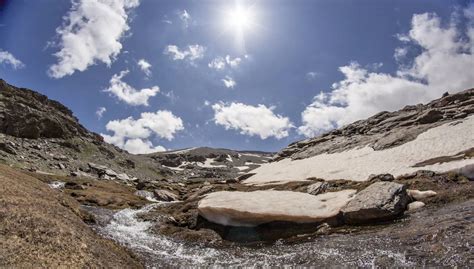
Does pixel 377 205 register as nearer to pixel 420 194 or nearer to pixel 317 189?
pixel 420 194

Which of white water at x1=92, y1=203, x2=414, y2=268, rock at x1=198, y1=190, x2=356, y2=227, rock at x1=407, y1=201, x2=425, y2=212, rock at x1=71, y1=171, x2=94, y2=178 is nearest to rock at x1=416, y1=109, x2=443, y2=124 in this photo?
rock at x1=198, y1=190, x2=356, y2=227

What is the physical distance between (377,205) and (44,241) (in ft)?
65.6

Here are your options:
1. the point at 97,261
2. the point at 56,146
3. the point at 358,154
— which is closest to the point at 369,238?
the point at 97,261

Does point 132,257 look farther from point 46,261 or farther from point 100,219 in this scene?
point 100,219

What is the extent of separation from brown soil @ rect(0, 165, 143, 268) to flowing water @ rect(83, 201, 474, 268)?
3496mm

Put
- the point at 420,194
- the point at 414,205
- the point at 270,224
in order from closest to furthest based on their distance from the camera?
1. the point at 270,224
2. the point at 414,205
3. the point at 420,194

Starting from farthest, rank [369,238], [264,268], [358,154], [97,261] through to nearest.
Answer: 1. [358,154]
2. [369,238]
3. [264,268]
4. [97,261]

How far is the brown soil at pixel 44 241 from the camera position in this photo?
13.3m

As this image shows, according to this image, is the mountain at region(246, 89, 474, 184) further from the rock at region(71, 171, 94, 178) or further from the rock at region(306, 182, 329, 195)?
the rock at region(71, 171, 94, 178)

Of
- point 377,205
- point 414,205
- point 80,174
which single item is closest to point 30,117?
point 80,174

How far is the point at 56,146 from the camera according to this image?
313ft

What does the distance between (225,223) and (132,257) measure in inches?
352

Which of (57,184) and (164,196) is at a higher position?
(57,184)

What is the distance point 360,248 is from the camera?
63.6 feet
